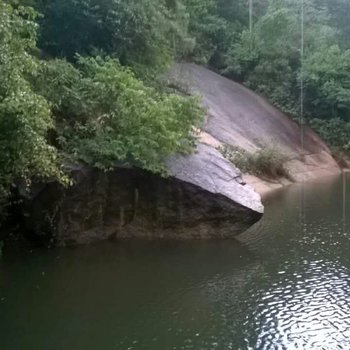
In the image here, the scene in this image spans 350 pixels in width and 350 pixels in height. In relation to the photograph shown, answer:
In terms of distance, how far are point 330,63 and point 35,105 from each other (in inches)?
916

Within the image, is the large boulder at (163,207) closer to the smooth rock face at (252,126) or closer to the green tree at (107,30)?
the green tree at (107,30)

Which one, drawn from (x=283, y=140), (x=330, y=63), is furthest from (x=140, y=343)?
(x=330, y=63)

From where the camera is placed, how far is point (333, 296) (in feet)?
34.2

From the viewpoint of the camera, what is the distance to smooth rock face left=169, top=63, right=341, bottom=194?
25.1 m

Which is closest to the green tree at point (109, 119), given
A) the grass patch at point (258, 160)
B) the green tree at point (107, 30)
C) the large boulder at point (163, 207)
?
the large boulder at point (163, 207)

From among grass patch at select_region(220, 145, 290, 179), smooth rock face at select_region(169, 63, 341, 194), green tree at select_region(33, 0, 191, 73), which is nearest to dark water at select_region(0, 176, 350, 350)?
grass patch at select_region(220, 145, 290, 179)

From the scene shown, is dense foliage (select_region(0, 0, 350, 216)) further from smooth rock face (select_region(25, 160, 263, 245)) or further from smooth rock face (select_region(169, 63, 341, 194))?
smooth rock face (select_region(169, 63, 341, 194))

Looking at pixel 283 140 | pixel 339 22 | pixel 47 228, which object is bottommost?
pixel 47 228

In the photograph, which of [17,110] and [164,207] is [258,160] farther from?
[17,110]

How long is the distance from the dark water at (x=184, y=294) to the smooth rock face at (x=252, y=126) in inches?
381

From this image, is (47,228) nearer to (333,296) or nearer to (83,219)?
(83,219)

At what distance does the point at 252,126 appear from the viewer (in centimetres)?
2703

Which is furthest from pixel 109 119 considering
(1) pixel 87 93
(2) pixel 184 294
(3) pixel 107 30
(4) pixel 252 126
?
(4) pixel 252 126

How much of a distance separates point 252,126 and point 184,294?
17.2 m
